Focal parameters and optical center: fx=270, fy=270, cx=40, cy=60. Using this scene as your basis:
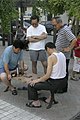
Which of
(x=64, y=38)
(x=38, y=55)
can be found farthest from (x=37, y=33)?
(x=64, y=38)

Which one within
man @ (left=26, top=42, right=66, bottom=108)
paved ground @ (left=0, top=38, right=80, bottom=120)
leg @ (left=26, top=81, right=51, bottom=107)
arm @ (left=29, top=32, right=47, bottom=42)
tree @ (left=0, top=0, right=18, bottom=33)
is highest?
tree @ (left=0, top=0, right=18, bottom=33)

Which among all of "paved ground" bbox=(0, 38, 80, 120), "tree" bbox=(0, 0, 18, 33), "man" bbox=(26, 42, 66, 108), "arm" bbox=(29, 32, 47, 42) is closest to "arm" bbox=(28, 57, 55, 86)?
"man" bbox=(26, 42, 66, 108)

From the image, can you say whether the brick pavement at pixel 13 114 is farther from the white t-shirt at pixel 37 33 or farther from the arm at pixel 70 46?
the arm at pixel 70 46

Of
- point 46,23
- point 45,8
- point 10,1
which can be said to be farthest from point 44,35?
point 46,23

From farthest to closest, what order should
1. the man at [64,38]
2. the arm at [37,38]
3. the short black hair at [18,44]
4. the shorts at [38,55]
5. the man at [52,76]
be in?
the shorts at [38,55] < the arm at [37,38] < the man at [64,38] < the short black hair at [18,44] < the man at [52,76]

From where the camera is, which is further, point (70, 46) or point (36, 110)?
point (70, 46)

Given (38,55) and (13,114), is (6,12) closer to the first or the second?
(38,55)

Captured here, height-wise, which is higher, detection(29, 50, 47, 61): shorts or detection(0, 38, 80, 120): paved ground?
detection(29, 50, 47, 61): shorts

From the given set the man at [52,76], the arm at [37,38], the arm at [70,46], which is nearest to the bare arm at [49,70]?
the man at [52,76]

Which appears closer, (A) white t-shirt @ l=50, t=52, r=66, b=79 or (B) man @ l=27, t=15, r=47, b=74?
(A) white t-shirt @ l=50, t=52, r=66, b=79

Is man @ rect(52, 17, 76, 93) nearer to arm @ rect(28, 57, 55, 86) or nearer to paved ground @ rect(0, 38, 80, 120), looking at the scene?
paved ground @ rect(0, 38, 80, 120)

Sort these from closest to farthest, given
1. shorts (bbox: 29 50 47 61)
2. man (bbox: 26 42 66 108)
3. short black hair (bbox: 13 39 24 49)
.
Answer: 1. man (bbox: 26 42 66 108)
2. short black hair (bbox: 13 39 24 49)
3. shorts (bbox: 29 50 47 61)

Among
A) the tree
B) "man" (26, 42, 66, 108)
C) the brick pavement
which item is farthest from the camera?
the tree

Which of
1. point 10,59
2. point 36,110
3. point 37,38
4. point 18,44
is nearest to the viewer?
point 36,110
